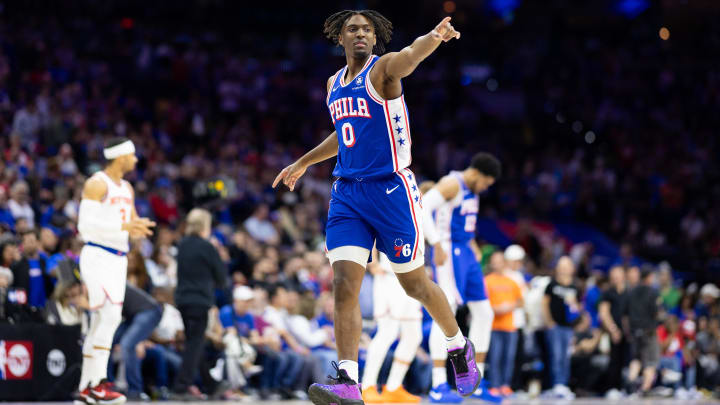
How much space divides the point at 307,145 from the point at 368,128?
577 inches

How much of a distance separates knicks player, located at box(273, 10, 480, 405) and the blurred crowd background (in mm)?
5190

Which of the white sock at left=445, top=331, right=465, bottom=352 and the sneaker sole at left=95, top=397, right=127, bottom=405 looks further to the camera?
the sneaker sole at left=95, top=397, right=127, bottom=405

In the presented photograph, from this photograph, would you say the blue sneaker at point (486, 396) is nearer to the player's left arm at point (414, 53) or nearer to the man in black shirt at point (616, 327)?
the player's left arm at point (414, 53)

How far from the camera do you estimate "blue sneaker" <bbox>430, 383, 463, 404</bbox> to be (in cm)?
963

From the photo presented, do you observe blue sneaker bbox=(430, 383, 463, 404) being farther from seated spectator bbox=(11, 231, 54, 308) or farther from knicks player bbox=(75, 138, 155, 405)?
seated spectator bbox=(11, 231, 54, 308)

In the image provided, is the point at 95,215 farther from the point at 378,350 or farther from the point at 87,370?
the point at 378,350

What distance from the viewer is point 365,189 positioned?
6344 millimetres

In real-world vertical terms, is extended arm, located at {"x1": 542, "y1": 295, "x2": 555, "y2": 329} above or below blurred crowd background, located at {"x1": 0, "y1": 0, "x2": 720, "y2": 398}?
below

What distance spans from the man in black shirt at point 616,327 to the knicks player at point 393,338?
5.85 metres

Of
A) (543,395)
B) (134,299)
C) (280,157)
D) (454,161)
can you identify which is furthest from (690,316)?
(134,299)

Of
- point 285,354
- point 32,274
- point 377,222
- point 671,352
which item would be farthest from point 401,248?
point 671,352

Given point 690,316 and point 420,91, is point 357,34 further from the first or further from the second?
point 420,91

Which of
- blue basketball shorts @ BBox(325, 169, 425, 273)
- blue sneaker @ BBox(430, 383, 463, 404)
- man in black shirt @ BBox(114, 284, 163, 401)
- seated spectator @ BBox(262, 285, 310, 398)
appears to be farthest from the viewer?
seated spectator @ BBox(262, 285, 310, 398)

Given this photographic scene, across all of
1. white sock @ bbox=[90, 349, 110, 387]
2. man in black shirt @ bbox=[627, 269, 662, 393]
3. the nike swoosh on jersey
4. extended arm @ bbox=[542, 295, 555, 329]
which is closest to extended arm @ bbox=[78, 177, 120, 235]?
white sock @ bbox=[90, 349, 110, 387]
